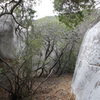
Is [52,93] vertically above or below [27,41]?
below

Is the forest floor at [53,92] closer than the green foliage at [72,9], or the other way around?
the green foliage at [72,9]

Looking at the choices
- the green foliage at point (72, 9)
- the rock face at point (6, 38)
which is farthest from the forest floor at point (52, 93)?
the rock face at point (6, 38)

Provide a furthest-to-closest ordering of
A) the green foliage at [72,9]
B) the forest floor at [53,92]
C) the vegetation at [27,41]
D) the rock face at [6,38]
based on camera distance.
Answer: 1. the rock face at [6,38]
2. the forest floor at [53,92]
3. the vegetation at [27,41]
4. the green foliage at [72,9]

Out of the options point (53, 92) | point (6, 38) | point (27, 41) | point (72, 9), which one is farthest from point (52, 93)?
point (6, 38)

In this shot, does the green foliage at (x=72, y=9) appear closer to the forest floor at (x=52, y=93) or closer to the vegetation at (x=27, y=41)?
the vegetation at (x=27, y=41)

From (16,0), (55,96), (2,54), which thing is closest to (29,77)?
(55,96)

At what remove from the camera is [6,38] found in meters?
12.1

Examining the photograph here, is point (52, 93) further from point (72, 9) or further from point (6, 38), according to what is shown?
point (6, 38)

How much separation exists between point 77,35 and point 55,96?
17.2 ft

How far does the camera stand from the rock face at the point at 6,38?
11.7 metres

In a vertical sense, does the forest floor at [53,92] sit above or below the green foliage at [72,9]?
below

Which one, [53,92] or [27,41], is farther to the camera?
[53,92]

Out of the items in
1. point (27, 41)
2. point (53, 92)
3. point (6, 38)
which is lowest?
point (53, 92)

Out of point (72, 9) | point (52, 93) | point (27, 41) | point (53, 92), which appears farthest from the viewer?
point (53, 92)
